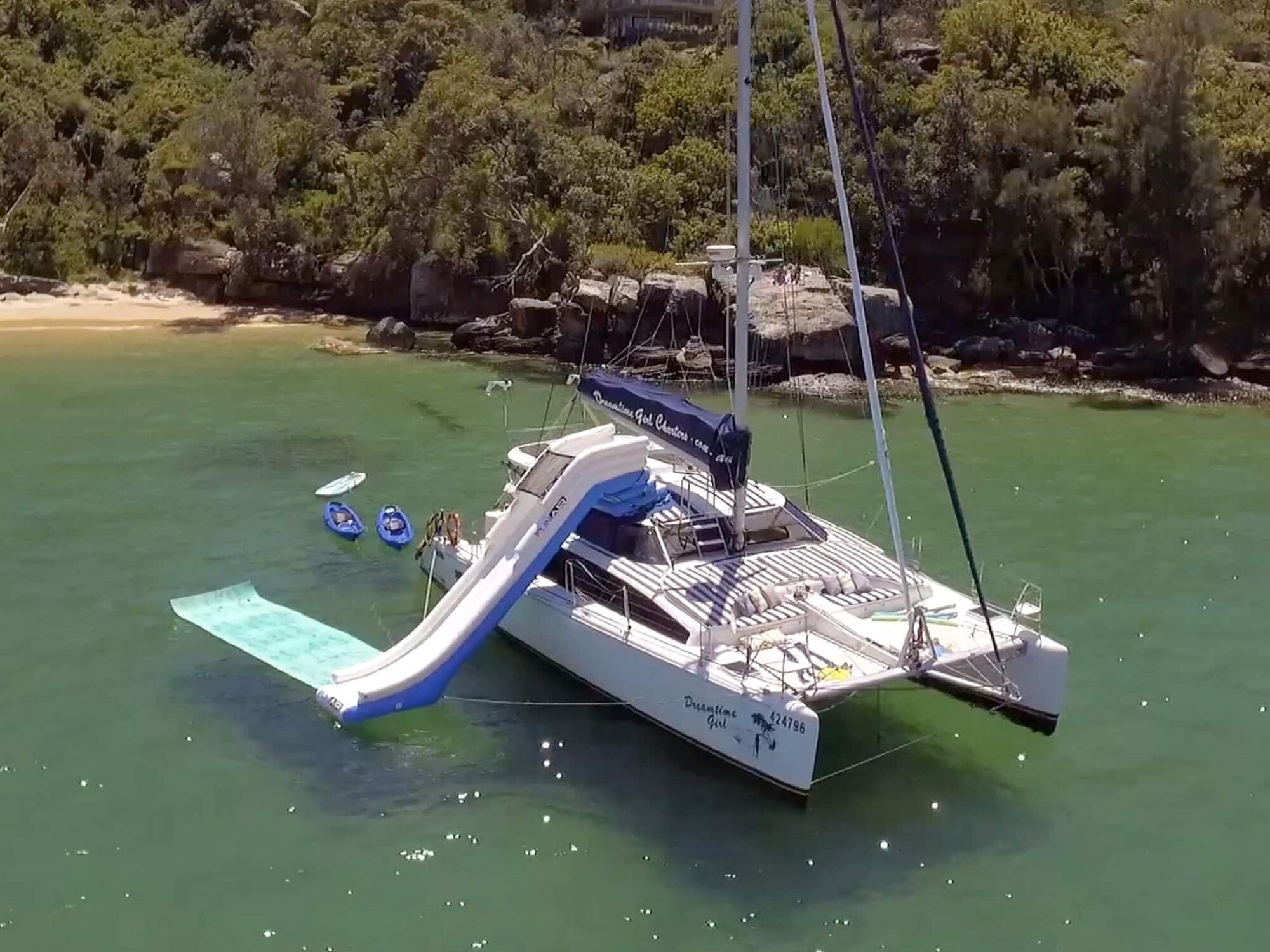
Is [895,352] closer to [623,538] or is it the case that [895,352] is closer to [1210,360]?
[1210,360]

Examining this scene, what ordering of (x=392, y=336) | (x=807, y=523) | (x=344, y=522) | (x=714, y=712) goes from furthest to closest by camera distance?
(x=392, y=336), (x=344, y=522), (x=807, y=523), (x=714, y=712)

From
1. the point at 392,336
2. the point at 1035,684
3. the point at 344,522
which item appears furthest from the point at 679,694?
the point at 392,336

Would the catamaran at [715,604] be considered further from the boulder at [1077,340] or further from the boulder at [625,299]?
the boulder at [1077,340]

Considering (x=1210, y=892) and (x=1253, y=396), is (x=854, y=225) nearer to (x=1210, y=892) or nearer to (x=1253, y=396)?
(x=1253, y=396)

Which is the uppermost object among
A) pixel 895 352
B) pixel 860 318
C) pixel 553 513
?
pixel 860 318

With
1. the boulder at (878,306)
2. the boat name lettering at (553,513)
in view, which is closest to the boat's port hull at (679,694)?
the boat name lettering at (553,513)

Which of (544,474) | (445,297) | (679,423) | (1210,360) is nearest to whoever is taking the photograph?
(544,474)

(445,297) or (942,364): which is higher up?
(942,364)

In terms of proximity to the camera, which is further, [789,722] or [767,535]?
[767,535]
